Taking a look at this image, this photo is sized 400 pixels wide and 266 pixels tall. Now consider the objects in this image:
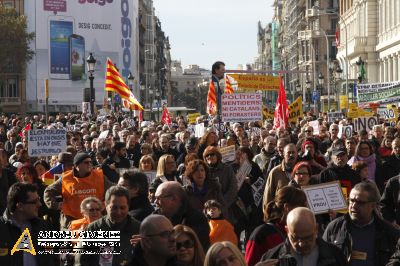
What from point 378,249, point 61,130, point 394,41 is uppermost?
point 394,41

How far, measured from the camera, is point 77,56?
85.6 meters

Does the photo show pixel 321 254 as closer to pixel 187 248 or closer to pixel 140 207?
pixel 187 248

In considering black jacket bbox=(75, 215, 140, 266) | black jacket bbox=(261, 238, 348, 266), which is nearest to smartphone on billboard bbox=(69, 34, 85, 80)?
black jacket bbox=(75, 215, 140, 266)

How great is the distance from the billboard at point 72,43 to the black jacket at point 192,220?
77344 mm

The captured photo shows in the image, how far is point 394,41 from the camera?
2697 inches

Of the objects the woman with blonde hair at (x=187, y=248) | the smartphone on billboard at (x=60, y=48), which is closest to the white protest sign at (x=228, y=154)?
the woman with blonde hair at (x=187, y=248)

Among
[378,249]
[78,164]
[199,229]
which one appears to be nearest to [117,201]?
[199,229]

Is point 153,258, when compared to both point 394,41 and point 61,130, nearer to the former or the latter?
point 61,130

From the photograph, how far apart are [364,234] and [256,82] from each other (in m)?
24.2

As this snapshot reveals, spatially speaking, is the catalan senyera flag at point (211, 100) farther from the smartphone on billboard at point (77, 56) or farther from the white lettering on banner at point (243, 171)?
the smartphone on billboard at point (77, 56)

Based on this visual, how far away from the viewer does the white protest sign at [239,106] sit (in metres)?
20.9

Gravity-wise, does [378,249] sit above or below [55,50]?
below

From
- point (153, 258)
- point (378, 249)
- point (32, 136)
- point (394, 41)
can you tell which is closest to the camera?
point (153, 258)

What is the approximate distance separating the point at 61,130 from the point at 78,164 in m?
6.18
